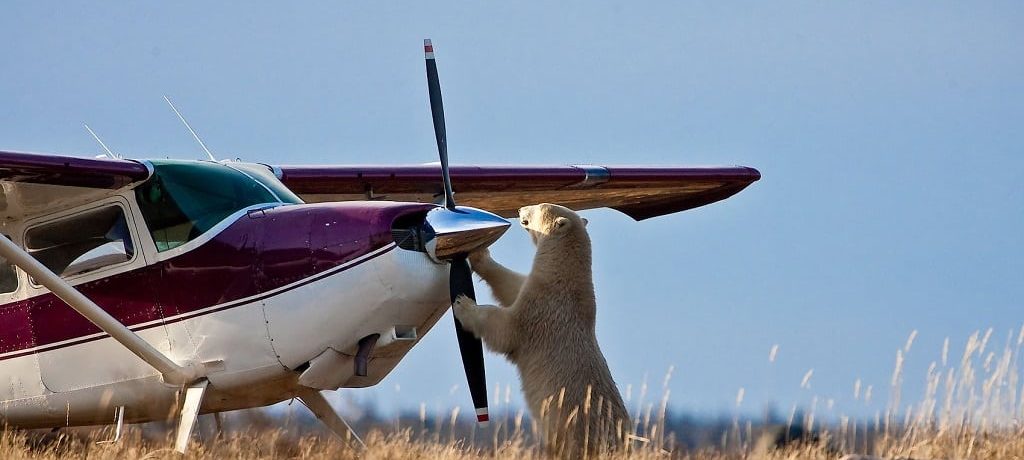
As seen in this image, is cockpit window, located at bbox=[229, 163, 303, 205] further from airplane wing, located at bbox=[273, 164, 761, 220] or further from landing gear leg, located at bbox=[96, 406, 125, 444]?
airplane wing, located at bbox=[273, 164, 761, 220]

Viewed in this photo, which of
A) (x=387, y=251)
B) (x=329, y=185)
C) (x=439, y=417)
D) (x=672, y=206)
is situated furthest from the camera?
(x=672, y=206)

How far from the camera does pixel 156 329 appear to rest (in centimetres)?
927

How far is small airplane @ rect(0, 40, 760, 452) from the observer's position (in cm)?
839

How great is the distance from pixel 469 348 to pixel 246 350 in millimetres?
1615

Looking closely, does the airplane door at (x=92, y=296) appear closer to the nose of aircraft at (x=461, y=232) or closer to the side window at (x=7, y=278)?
the side window at (x=7, y=278)

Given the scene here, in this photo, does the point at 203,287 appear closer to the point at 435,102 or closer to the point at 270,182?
the point at 270,182

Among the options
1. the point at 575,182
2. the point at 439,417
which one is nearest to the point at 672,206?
the point at 575,182

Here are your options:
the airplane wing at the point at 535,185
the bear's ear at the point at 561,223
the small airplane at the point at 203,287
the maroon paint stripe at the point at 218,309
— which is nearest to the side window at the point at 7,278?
the small airplane at the point at 203,287

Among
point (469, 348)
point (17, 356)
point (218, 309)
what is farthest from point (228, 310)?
point (17, 356)

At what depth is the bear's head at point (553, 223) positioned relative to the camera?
8055mm

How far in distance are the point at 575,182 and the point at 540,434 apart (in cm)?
612

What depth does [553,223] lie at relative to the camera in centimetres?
809

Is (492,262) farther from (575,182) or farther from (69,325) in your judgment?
(575,182)

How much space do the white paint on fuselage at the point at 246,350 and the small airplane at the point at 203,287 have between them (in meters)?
0.01
